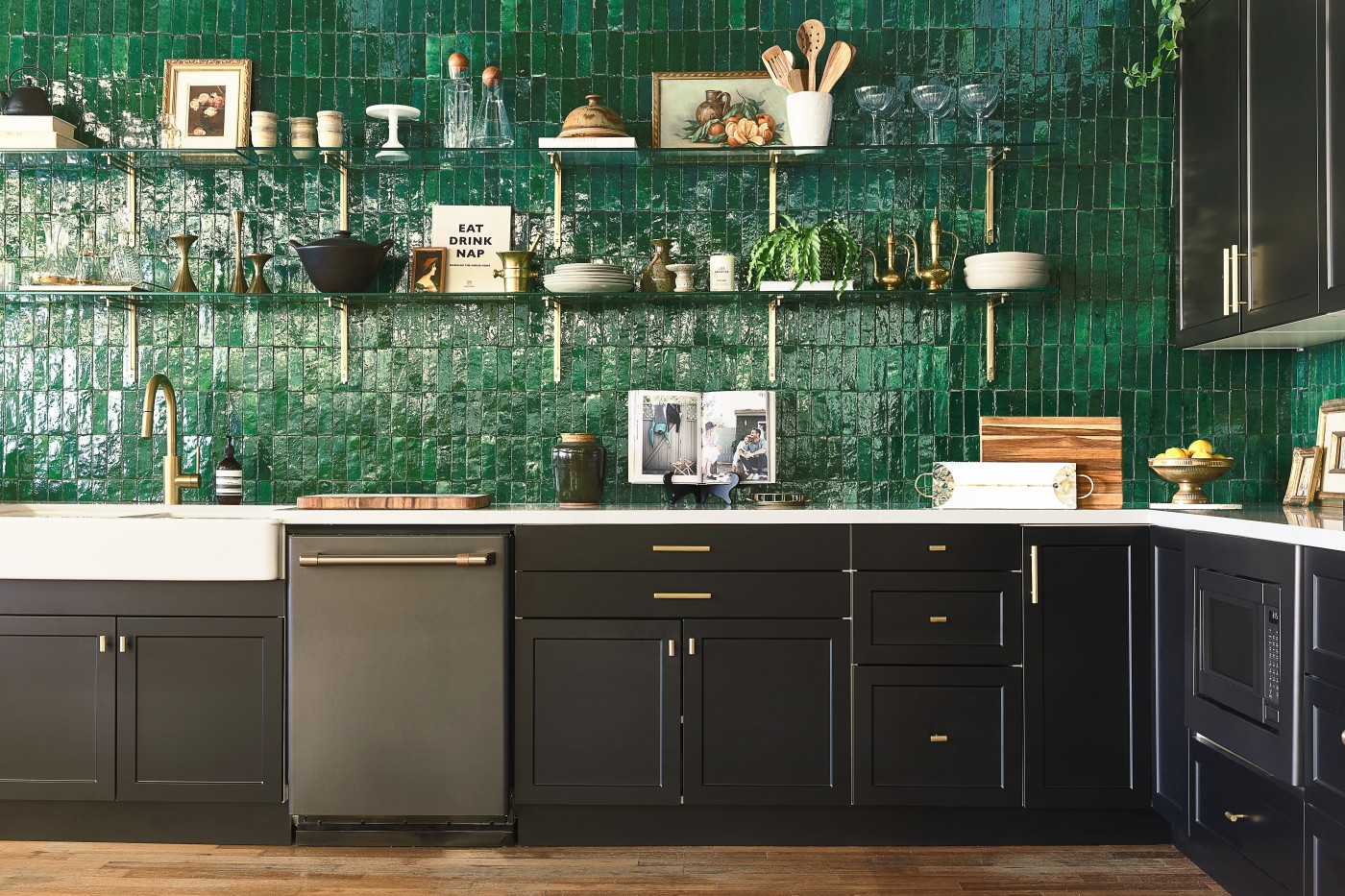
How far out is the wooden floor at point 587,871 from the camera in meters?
2.55

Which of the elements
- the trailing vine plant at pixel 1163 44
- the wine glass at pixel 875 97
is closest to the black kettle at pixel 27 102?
the wine glass at pixel 875 97

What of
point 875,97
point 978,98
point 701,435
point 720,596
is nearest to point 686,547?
point 720,596

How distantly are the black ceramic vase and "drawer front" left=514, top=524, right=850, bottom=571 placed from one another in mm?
314

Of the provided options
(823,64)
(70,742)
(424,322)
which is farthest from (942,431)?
(70,742)

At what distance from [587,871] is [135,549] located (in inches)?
55.9

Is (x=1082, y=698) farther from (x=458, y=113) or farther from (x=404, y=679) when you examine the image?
(x=458, y=113)

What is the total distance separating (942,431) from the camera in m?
3.33

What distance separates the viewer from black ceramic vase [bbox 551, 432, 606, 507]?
10.2ft

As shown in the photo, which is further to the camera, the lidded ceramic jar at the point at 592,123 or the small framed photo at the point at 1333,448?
the lidded ceramic jar at the point at 592,123

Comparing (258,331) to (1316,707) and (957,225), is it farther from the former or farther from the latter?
(1316,707)

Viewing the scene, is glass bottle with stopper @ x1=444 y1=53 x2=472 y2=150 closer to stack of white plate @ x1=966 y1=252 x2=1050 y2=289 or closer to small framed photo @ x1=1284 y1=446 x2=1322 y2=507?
stack of white plate @ x1=966 y1=252 x2=1050 y2=289

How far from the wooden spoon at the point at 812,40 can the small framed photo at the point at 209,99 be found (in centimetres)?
175

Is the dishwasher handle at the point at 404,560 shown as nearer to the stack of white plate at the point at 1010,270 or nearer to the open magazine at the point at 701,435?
the open magazine at the point at 701,435

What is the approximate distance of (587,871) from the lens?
2668 millimetres
